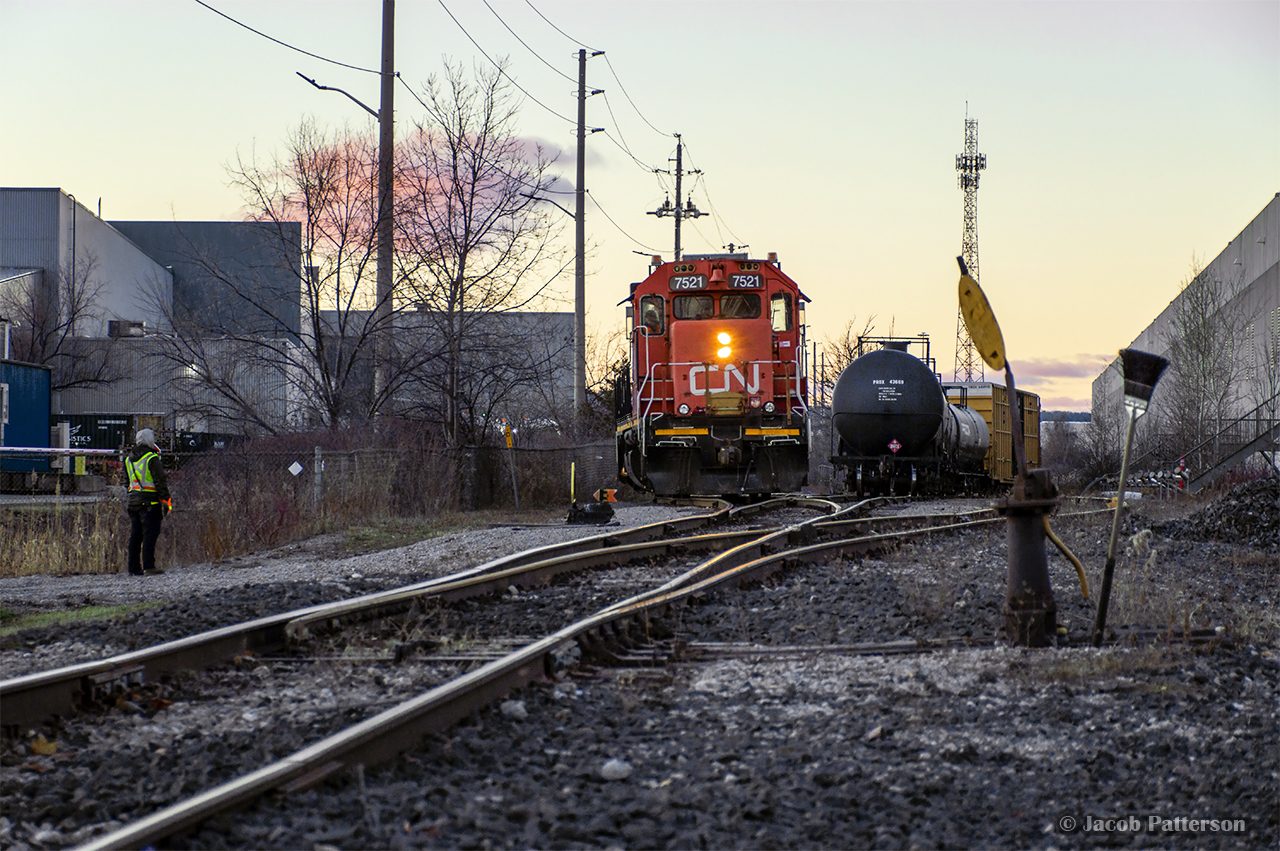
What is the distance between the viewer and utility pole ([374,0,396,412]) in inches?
797

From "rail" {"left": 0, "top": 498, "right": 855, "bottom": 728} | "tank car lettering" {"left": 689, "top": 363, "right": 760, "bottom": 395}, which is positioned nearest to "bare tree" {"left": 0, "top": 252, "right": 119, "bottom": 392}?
"tank car lettering" {"left": 689, "top": 363, "right": 760, "bottom": 395}

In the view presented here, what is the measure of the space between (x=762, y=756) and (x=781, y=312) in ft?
50.7

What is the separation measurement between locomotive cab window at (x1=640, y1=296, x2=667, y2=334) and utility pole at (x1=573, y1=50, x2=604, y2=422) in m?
7.46

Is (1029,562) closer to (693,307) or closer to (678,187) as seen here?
(693,307)

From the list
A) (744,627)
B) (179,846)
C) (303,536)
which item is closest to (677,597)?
(744,627)

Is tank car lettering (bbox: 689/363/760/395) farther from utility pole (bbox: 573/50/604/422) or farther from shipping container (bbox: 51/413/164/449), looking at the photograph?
shipping container (bbox: 51/413/164/449)

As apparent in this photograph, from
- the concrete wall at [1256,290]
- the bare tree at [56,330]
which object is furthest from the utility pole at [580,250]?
the bare tree at [56,330]

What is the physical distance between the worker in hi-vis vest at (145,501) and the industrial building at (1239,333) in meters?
24.6

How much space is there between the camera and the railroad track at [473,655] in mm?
3334

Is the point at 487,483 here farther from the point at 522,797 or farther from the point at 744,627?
the point at 522,797

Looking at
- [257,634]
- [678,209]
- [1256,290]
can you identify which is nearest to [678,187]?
[678,209]

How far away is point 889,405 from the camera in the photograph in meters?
22.3

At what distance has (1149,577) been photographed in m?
8.94

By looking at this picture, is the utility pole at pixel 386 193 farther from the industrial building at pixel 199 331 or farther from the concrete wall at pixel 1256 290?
the concrete wall at pixel 1256 290
